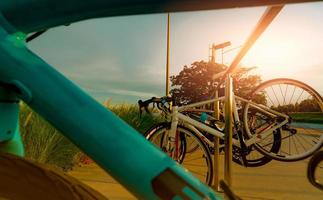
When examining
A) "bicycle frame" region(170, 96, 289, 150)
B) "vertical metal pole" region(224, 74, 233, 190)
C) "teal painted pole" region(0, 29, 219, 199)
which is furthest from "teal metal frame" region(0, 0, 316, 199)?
"bicycle frame" region(170, 96, 289, 150)

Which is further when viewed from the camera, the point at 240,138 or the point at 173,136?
the point at 173,136

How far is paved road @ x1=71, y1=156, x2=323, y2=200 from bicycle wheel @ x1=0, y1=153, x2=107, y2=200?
2966mm

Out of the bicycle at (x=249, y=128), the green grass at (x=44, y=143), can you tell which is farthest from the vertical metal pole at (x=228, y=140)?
the green grass at (x=44, y=143)

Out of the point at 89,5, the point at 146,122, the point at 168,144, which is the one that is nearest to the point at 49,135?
the point at 168,144

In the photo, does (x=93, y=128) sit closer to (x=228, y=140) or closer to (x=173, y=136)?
(x=228, y=140)

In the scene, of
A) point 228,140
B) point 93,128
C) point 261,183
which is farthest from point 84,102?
point 261,183

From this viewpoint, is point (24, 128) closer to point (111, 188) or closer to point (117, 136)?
point (111, 188)

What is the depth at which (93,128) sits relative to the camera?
65 cm

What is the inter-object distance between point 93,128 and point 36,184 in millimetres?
135

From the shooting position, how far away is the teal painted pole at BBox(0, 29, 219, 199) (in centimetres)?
63

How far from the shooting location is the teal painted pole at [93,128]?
24.9 inches

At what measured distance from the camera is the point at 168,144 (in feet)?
12.3

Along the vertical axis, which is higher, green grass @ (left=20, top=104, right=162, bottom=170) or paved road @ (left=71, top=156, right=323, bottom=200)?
green grass @ (left=20, top=104, right=162, bottom=170)

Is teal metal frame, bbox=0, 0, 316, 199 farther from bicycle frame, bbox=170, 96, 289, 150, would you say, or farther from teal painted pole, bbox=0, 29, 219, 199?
bicycle frame, bbox=170, 96, 289, 150
